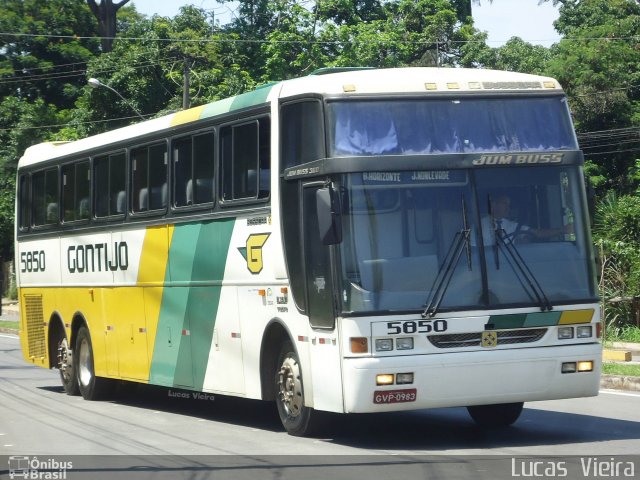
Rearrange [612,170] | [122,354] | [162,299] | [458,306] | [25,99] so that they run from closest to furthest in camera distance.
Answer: [458,306], [162,299], [122,354], [612,170], [25,99]

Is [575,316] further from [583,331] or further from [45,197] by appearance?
[45,197]

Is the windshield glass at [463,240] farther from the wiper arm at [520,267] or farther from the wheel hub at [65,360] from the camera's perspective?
the wheel hub at [65,360]

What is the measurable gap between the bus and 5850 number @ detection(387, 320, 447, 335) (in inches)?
0.5

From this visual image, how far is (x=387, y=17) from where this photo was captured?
5409cm

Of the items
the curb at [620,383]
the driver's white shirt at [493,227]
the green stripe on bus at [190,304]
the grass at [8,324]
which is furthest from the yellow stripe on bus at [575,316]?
the grass at [8,324]

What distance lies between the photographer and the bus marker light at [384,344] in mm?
10602

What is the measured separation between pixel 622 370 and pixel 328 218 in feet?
28.5

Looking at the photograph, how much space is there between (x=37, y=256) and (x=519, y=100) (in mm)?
10372

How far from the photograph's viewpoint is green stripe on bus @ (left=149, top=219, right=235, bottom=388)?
13.5m

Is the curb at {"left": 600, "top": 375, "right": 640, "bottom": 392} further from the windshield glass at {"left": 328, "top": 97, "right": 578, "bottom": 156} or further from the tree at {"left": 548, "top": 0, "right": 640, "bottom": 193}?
the tree at {"left": 548, "top": 0, "right": 640, "bottom": 193}

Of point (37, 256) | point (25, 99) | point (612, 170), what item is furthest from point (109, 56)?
point (37, 256)

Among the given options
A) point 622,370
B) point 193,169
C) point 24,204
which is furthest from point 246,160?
point 24,204

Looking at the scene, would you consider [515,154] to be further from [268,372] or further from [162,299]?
[162,299]

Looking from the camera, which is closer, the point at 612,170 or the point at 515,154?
the point at 515,154
